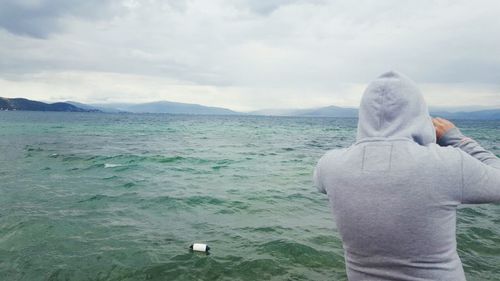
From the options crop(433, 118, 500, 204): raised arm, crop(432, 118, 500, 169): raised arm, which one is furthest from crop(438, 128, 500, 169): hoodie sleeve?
crop(433, 118, 500, 204): raised arm

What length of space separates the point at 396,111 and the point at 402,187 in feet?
1.69

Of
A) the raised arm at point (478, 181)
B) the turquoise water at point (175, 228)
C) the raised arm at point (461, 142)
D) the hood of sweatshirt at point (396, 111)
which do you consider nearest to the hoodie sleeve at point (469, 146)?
the raised arm at point (461, 142)

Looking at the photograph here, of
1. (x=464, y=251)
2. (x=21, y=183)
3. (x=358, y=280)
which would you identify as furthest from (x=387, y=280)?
(x=21, y=183)

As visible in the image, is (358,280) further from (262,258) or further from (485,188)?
(262,258)

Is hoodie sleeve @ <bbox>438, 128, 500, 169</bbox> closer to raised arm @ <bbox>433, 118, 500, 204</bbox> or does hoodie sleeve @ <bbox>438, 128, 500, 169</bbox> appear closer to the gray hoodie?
the gray hoodie

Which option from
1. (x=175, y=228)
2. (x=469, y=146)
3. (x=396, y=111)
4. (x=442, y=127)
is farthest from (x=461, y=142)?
(x=175, y=228)

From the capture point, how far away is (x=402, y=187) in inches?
92.9

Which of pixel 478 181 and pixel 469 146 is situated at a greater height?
pixel 469 146

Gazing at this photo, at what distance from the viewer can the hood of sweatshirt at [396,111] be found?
250 cm

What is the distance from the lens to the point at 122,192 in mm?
14203

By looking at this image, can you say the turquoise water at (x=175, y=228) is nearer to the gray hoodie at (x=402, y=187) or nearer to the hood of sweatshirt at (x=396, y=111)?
the gray hoodie at (x=402, y=187)

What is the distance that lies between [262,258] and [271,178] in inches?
381

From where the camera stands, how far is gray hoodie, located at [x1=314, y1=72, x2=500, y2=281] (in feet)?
7.72

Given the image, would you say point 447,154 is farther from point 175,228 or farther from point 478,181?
point 175,228
